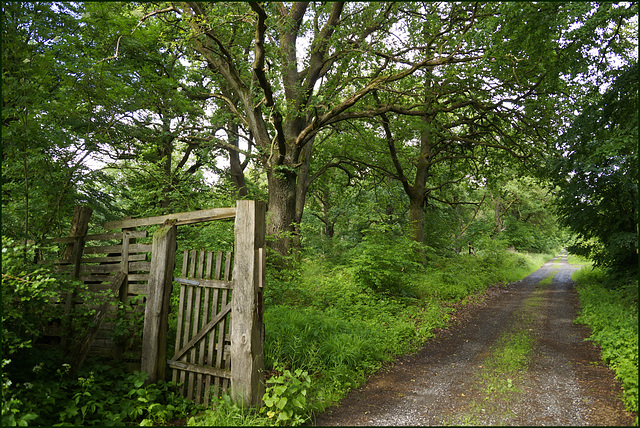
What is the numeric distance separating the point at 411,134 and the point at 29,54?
40.6 feet

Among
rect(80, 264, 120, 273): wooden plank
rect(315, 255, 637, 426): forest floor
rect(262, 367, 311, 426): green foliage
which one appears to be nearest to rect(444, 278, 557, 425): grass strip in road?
rect(315, 255, 637, 426): forest floor

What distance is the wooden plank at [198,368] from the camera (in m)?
4.67

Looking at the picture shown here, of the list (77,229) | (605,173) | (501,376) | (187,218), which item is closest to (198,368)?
(187,218)

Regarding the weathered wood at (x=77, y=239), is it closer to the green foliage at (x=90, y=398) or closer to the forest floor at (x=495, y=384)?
the green foliage at (x=90, y=398)

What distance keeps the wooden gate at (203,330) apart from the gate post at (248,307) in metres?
0.18

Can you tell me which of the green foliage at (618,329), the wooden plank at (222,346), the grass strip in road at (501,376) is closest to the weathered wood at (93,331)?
the wooden plank at (222,346)

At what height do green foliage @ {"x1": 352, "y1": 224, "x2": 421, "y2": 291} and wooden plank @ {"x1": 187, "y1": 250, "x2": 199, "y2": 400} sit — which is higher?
green foliage @ {"x1": 352, "y1": 224, "x2": 421, "y2": 291}

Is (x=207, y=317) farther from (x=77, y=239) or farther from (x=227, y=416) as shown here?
(x=77, y=239)

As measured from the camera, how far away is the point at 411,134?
14.7 m

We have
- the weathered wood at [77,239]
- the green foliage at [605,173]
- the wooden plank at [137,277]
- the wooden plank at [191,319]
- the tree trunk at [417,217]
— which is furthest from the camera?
the tree trunk at [417,217]

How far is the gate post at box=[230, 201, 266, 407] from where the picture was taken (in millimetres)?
4520

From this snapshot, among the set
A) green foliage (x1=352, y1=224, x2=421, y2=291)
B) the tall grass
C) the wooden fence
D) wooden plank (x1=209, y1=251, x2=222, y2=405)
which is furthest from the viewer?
green foliage (x1=352, y1=224, x2=421, y2=291)

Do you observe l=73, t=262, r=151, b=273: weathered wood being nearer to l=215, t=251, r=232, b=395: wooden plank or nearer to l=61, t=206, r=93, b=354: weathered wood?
l=61, t=206, r=93, b=354: weathered wood

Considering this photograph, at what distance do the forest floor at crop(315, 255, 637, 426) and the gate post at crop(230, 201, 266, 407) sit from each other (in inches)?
39.1
